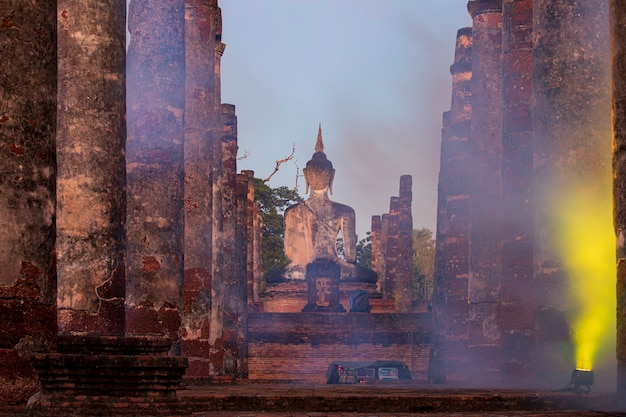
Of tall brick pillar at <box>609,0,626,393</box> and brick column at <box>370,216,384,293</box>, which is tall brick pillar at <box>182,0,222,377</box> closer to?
tall brick pillar at <box>609,0,626,393</box>

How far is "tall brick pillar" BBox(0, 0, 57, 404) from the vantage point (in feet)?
22.9

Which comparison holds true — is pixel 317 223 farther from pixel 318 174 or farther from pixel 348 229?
pixel 318 174

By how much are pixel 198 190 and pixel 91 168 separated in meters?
6.29

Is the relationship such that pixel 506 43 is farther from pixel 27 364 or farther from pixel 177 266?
pixel 27 364

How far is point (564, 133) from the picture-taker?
12000 mm

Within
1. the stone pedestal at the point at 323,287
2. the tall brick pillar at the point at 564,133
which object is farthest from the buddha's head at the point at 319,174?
the tall brick pillar at the point at 564,133

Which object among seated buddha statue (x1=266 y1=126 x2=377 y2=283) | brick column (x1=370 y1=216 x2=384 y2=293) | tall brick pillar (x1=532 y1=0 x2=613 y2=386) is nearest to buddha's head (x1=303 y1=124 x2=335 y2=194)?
seated buddha statue (x1=266 y1=126 x2=377 y2=283)

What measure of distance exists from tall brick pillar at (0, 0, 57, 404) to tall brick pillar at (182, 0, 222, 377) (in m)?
9.20

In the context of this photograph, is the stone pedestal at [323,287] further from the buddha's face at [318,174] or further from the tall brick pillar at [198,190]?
the tall brick pillar at [198,190]

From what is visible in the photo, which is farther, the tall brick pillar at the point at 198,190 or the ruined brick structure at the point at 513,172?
the tall brick pillar at the point at 198,190

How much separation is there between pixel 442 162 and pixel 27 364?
15482mm

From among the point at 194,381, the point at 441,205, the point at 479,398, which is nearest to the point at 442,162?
the point at 441,205

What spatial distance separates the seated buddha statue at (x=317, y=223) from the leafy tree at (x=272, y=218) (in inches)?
600

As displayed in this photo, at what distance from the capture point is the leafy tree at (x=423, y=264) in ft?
226
